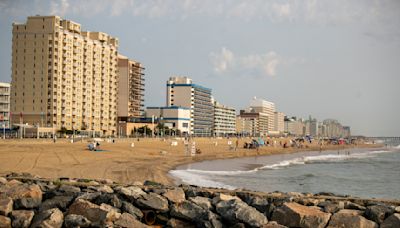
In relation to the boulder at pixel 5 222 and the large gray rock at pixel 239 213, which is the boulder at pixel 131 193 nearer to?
the large gray rock at pixel 239 213

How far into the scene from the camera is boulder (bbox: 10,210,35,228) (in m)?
7.92

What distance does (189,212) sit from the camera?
8164mm

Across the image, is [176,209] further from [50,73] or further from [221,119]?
[221,119]

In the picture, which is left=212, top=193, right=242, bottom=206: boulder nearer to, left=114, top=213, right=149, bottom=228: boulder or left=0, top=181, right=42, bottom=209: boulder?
left=114, top=213, right=149, bottom=228: boulder

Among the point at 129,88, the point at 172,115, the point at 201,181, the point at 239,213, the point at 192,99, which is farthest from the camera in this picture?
the point at 192,99

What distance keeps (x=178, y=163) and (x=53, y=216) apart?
24792mm

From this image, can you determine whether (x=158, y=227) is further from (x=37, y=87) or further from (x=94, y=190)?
(x=37, y=87)

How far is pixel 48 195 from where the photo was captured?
9242 mm

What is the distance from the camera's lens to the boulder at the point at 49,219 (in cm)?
750

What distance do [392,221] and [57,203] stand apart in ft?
20.8

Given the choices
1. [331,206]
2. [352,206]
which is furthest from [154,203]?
[352,206]

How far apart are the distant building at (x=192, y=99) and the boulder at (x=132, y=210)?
146368mm

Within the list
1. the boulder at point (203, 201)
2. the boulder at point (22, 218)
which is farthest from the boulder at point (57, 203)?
the boulder at point (203, 201)

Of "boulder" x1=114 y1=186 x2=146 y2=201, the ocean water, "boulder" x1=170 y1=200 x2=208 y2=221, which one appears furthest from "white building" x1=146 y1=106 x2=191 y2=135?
"boulder" x1=170 y1=200 x2=208 y2=221
